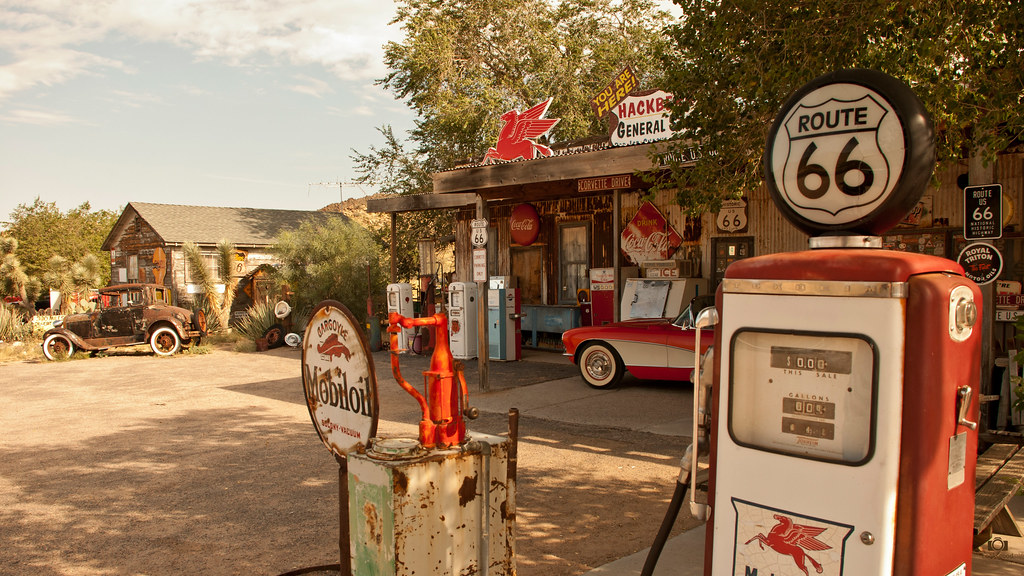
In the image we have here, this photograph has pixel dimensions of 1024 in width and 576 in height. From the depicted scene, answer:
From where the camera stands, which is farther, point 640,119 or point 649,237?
point 649,237

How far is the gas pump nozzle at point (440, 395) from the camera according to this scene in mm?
3336

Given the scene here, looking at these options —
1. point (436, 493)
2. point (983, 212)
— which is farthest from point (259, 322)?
point (436, 493)

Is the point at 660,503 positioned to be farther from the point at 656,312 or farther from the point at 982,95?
the point at 656,312

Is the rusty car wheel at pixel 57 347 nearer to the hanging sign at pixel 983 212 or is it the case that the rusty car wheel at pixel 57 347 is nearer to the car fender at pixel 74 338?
the car fender at pixel 74 338

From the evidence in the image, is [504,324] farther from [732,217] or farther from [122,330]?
[122,330]

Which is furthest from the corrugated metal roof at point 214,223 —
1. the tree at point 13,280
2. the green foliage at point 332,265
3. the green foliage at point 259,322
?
the green foliage at point 259,322

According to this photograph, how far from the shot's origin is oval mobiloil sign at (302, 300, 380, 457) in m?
3.39

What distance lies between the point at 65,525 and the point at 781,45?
22.4 ft

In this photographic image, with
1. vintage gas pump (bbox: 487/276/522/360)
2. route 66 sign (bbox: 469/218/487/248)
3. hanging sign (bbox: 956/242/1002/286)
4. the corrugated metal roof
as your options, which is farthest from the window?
the corrugated metal roof

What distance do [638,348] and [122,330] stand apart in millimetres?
13152

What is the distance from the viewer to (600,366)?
407 inches

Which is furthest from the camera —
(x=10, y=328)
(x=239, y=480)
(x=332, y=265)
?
(x=10, y=328)

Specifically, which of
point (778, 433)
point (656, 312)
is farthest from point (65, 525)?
point (656, 312)

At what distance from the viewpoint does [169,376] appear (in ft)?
44.9
